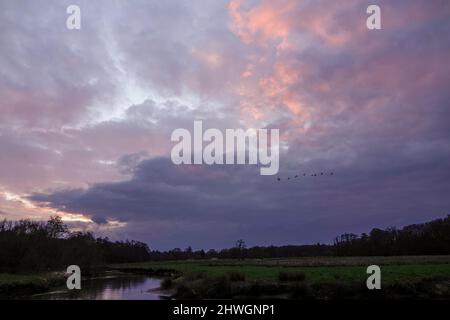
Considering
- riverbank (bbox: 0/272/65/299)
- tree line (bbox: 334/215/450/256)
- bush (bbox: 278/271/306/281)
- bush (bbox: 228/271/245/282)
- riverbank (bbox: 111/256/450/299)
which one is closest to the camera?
riverbank (bbox: 111/256/450/299)

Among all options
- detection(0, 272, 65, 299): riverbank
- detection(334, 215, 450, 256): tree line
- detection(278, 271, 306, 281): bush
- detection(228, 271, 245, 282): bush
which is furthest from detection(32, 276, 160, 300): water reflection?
detection(334, 215, 450, 256): tree line

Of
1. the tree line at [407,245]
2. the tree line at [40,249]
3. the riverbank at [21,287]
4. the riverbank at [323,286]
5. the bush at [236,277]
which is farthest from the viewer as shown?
the tree line at [407,245]

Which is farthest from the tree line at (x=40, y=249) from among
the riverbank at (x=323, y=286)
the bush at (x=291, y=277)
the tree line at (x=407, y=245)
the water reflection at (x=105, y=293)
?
the tree line at (x=407, y=245)

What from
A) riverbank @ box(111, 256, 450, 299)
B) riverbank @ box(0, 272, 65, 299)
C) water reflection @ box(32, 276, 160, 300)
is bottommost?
water reflection @ box(32, 276, 160, 300)

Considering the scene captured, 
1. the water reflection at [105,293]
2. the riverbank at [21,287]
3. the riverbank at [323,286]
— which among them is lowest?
the water reflection at [105,293]

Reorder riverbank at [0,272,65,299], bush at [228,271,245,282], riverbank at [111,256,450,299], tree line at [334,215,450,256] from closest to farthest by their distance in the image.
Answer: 1. riverbank at [111,256,450,299]
2. riverbank at [0,272,65,299]
3. bush at [228,271,245,282]
4. tree line at [334,215,450,256]

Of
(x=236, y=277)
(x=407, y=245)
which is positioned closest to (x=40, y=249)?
(x=236, y=277)

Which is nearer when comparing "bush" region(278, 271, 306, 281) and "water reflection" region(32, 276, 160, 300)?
"water reflection" region(32, 276, 160, 300)

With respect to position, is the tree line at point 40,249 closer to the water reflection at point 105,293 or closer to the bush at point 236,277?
the water reflection at point 105,293

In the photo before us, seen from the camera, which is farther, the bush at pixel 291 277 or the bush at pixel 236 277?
the bush at pixel 236 277

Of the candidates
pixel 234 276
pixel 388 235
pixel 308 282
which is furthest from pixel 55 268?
pixel 388 235

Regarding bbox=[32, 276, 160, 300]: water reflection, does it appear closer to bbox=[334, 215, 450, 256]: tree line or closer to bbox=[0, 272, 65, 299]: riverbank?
bbox=[0, 272, 65, 299]: riverbank

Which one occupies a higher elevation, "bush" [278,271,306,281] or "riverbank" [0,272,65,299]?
"bush" [278,271,306,281]

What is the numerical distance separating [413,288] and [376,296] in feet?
16.6
